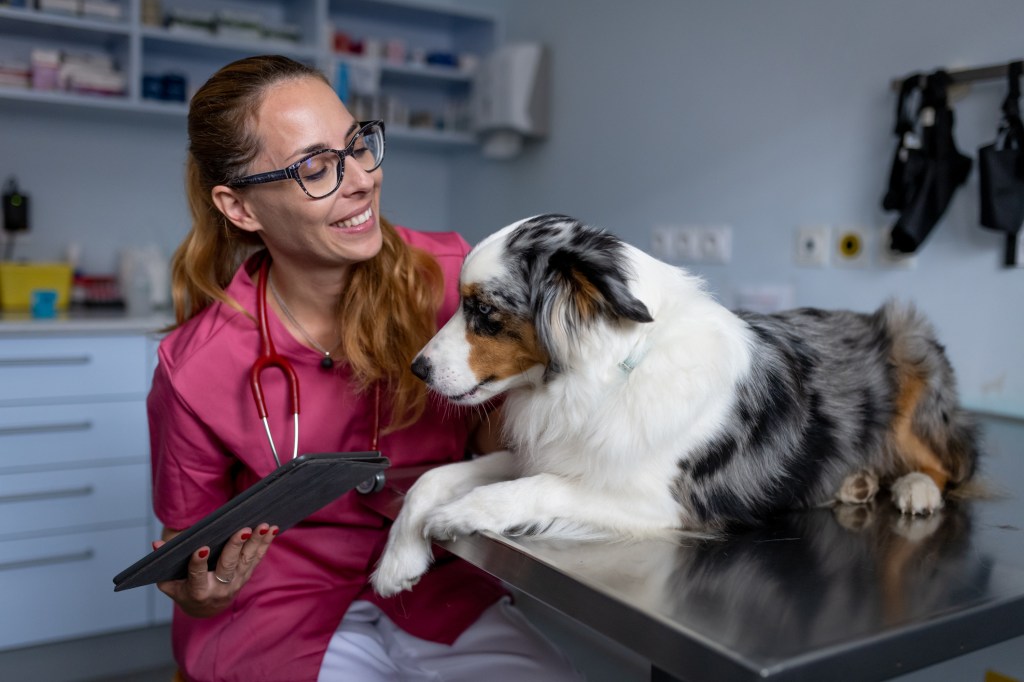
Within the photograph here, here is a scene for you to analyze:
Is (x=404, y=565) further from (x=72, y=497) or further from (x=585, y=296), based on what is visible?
(x=72, y=497)

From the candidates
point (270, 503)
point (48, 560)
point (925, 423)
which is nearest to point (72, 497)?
point (48, 560)

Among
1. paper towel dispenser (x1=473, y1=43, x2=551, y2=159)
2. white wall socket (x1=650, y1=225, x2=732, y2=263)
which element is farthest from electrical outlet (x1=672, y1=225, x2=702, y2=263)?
paper towel dispenser (x1=473, y1=43, x2=551, y2=159)

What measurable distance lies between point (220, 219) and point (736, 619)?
1.25 metres

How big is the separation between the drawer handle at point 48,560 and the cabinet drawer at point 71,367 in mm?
553

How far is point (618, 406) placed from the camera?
1224 mm

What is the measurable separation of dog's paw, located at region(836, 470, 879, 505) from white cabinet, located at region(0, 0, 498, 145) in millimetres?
3159

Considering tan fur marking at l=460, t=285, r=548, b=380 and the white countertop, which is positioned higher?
tan fur marking at l=460, t=285, r=548, b=380

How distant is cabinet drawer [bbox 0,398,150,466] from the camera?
9.57 feet

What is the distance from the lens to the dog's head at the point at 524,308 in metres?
1.19

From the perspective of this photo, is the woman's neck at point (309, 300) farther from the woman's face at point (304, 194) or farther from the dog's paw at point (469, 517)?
the dog's paw at point (469, 517)

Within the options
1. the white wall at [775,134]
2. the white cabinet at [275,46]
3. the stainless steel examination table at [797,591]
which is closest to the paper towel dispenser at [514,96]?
the white wall at [775,134]

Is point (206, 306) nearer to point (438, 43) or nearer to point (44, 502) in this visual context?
point (44, 502)

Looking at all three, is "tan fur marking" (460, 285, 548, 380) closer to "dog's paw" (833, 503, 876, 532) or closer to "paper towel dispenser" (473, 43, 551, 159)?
"dog's paw" (833, 503, 876, 532)

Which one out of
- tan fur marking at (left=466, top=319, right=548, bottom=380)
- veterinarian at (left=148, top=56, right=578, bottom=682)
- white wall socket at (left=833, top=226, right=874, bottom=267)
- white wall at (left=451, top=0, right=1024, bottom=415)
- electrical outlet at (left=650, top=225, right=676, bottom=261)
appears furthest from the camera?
electrical outlet at (left=650, top=225, right=676, bottom=261)
